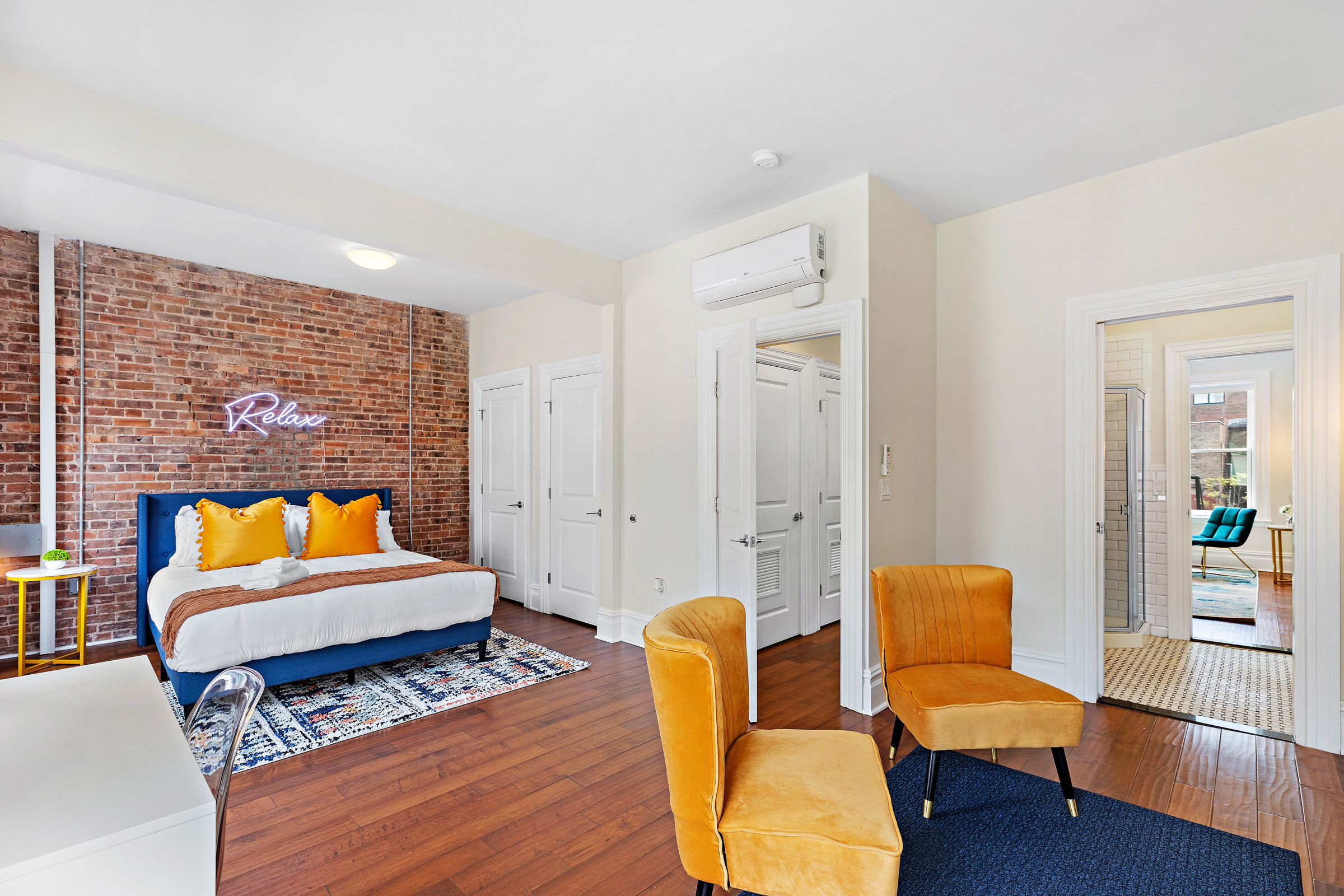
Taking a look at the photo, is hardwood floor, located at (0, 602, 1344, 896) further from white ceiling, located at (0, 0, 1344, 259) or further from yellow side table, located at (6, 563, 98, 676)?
white ceiling, located at (0, 0, 1344, 259)

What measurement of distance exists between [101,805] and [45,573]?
3751 millimetres

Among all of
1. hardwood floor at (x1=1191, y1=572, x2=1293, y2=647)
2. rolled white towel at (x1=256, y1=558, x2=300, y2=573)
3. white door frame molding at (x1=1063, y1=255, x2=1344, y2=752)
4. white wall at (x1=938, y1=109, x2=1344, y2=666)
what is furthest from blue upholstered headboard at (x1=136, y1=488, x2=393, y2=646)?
hardwood floor at (x1=1191, y1=572, x2=1293, y2=647)

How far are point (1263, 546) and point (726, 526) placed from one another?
23.9 feet

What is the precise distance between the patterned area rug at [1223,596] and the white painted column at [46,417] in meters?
7.38

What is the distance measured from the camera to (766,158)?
Result: 2.99 m

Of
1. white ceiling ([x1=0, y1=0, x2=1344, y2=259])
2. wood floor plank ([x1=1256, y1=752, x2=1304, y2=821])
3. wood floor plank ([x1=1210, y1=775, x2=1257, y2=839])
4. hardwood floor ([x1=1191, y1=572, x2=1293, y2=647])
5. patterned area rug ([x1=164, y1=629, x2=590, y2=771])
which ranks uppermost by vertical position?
white ceiling ([x1=0, y1=0, x2=1344, y2=259])

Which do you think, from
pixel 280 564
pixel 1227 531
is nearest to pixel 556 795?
pixel 280 564

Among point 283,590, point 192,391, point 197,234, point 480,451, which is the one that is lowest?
point 283,590

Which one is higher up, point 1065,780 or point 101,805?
point 101,805

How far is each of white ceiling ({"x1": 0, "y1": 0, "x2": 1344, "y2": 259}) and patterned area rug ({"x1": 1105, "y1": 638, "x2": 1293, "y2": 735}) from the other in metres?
2.70

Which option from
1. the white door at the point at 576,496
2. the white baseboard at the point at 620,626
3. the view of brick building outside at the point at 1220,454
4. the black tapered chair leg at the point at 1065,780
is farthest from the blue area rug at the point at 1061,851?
the view of brick building outside at the point at 1220,454

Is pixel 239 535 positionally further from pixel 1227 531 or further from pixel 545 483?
pixel 1227 531

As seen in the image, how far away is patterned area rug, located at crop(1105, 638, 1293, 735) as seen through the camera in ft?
10.2

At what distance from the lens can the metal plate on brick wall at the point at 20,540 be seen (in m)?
3.74
